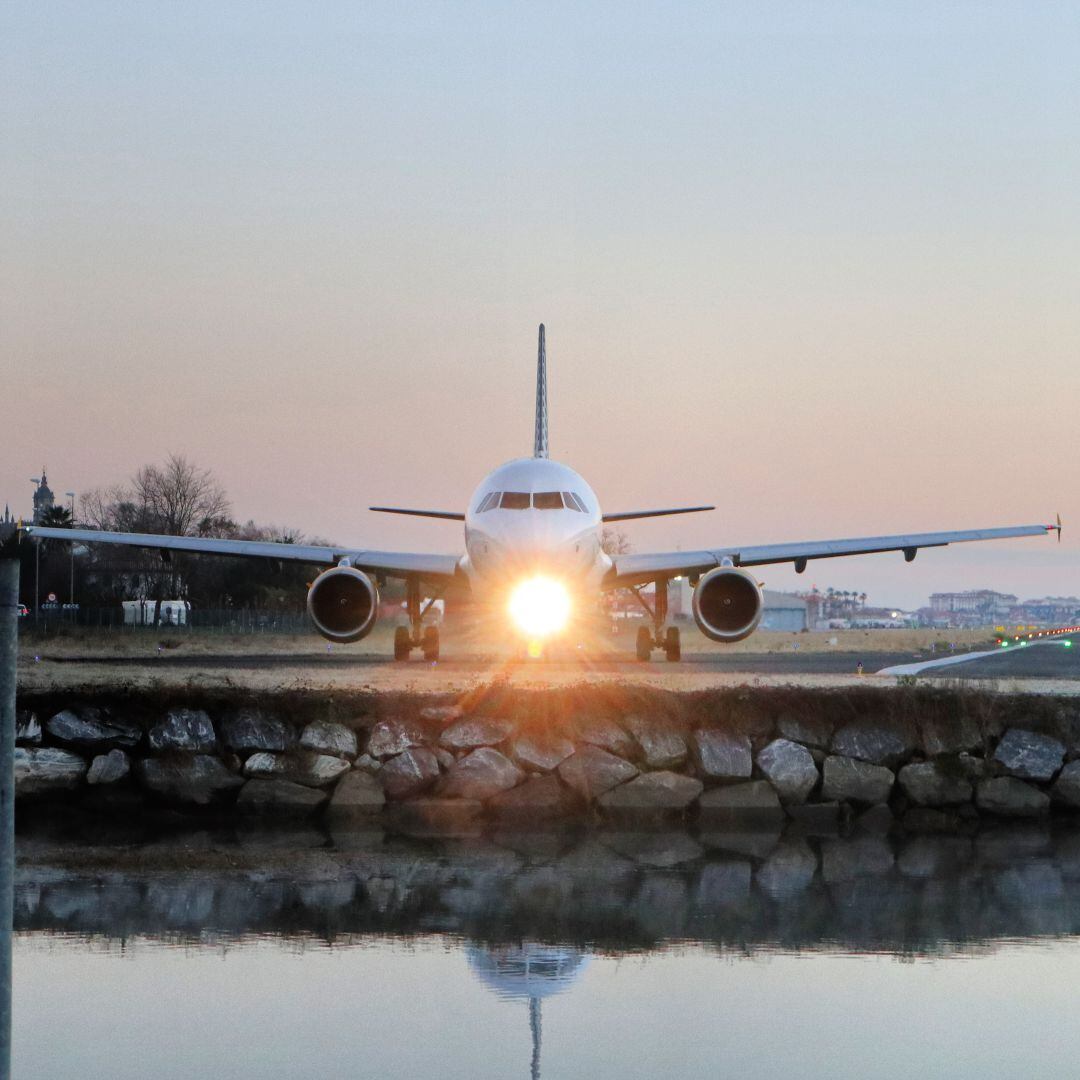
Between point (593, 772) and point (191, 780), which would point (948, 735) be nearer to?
point (593, 772)

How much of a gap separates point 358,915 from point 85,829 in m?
4.83

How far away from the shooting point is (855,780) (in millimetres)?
15633

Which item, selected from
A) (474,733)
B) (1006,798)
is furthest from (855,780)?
(474,733)

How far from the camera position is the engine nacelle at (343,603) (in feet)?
91.2

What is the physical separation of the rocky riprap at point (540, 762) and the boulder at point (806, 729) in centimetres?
2

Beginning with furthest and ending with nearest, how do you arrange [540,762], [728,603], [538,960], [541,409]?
[541,409] < [728,603] < [540,762] < [538,960]

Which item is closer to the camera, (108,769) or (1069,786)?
(108,769)

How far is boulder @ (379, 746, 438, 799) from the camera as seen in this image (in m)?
15.3

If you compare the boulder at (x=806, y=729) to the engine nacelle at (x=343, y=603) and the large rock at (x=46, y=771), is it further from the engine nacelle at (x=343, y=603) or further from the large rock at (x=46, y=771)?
the engine nacelle at (x=343, y=603)

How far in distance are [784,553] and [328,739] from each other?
60.3 ft

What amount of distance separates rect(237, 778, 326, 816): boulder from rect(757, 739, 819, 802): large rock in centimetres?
480

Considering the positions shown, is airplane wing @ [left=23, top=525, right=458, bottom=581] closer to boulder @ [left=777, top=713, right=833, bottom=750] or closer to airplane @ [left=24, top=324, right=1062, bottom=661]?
airplane @ [left=24, top=324, right=1062, bottom=661]

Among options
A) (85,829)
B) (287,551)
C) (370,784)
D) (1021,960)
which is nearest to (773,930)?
(1021,960)

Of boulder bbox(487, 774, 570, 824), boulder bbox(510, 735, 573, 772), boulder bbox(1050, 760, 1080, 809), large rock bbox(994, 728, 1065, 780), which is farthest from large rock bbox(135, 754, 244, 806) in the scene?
boulder bbox(1050, 760, 1080, 809)
